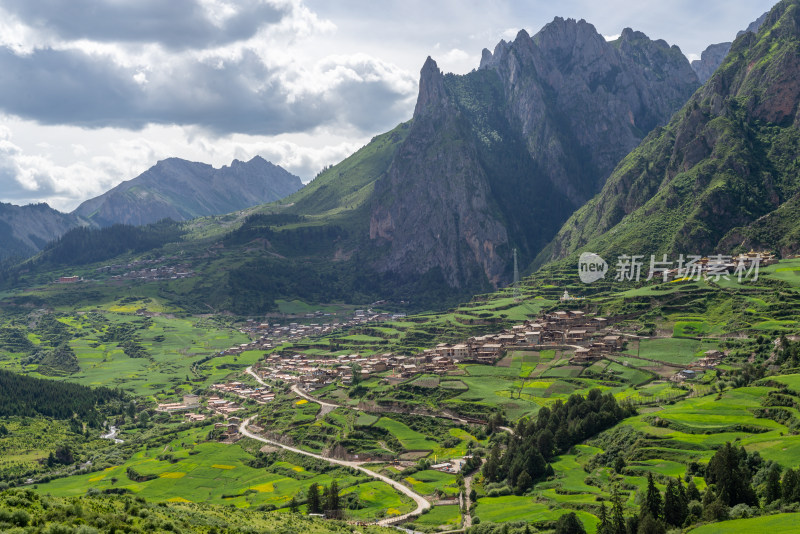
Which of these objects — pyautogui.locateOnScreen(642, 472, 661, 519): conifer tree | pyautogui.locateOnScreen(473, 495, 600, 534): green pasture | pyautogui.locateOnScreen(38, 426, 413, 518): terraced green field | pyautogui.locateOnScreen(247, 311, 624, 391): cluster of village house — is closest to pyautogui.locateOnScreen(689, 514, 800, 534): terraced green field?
pyautogui.locateOnScreen(642, 472, 661, 519): conifer tree

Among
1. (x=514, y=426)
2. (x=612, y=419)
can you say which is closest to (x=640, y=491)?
(x=612, y=419)

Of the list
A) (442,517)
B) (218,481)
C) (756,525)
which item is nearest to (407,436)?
(218,481)

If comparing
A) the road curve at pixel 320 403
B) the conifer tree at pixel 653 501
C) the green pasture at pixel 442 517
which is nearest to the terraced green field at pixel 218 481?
the green pasture at pixel 442 517

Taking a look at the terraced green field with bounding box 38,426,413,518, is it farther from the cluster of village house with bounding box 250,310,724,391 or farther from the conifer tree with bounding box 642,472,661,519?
the cluster of village house with bounding box 250,310,724,391

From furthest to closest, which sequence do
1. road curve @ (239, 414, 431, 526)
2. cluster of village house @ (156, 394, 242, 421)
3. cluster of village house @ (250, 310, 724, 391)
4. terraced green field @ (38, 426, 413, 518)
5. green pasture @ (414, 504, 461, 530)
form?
1. cluster of village house @ (156, 394, 242, 421)
2. cluster of village house @ (250, 310, 724, 391)
3. terraced green field @ (38, 426, 413, 518)
4. road curve @ (239, 414, 431, 526)
5. green pasture @ (414, 504, 461, 530)

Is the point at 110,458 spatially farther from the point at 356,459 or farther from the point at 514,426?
the point at 514,426

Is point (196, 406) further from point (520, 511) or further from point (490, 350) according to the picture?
point (520, 511)

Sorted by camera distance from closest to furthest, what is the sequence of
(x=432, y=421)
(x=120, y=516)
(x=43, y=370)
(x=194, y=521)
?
(x=120, y=516)
(x=194, y=521)
(x=432, y=421)
(x=43, y=370)

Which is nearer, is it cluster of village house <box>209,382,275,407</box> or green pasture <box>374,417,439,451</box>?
green pasture <box>374,417,439,451</box>

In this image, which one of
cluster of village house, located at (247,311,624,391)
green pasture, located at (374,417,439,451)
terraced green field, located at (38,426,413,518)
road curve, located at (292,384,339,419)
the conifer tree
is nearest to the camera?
the conifer tree

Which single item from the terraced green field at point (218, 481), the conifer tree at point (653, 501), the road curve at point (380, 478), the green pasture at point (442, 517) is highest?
the conifer tree at point (653, 501)

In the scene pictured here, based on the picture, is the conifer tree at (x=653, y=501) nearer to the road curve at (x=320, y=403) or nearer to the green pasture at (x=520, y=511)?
the green pasture at (x=520, y=511)
